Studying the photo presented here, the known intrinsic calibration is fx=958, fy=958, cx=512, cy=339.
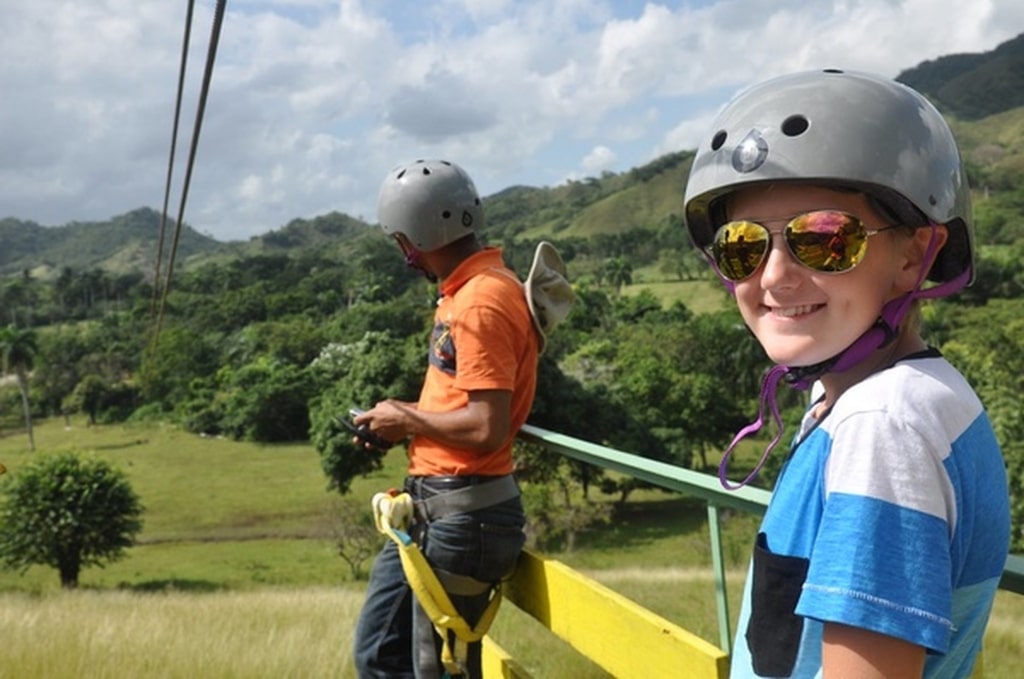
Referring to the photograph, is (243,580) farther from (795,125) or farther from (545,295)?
(795,125)

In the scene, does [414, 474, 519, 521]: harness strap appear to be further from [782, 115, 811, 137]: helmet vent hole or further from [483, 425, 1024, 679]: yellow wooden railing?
[782, 115, 811, 137]: helmet vent hole

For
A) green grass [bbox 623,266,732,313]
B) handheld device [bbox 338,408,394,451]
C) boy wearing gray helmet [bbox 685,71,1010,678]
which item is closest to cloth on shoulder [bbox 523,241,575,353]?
handheld device [bbox 338,408,394,451]

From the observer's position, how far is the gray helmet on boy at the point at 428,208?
10.6ft

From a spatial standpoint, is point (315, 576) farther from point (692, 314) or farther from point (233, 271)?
point (233, 271)

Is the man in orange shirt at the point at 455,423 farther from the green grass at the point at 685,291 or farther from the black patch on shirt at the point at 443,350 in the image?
the green grass at the point at 685,291

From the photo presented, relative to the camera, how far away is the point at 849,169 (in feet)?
4.13

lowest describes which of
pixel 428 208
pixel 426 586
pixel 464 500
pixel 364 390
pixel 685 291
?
pixel 364 390

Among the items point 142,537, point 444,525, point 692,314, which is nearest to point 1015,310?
point 692,314

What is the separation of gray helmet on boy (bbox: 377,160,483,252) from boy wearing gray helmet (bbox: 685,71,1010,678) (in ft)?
5.97

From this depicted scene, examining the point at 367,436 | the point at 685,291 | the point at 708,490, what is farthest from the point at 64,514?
the point at 685,291

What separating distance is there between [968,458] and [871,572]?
193 millimetres

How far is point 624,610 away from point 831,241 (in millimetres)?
1478

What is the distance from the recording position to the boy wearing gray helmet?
40.6 inches

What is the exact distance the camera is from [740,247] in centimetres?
136
